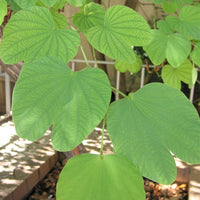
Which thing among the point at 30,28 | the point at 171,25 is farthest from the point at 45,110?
the point at 171,25

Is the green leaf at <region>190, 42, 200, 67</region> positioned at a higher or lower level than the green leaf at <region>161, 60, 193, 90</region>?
higher

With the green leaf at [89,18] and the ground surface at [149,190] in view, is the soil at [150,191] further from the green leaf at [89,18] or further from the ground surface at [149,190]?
the green leaf at [89,18]

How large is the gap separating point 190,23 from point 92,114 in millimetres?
617

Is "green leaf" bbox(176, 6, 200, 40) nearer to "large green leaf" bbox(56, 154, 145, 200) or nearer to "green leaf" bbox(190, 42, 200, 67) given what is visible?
"green leaf" bbox(190, 42, 200, 67)

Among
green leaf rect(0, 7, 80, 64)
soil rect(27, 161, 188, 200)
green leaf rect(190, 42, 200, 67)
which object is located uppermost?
green leaf rect(0, 7, 80, 64)

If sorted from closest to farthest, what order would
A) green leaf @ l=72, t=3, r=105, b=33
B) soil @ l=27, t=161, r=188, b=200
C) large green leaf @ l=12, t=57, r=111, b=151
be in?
large green leaf @ l=12, t=57, r=111, b=151
green leaf @ l=72, t=3, r=105, b=33
soil @ l=27, t=161, r=188, b=200

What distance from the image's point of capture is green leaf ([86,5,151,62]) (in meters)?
0.44

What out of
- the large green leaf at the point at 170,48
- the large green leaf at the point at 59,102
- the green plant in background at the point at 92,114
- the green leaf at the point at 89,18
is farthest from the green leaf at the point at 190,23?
the large green leaf at the point at 59,102

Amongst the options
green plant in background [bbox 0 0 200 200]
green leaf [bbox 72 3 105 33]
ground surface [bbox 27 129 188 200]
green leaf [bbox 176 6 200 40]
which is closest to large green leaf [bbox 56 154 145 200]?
green plant in background [bbox 0 0 200 200]

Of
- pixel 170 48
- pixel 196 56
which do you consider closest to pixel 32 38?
pixel 170 48

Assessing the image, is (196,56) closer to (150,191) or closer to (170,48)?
(170,48)

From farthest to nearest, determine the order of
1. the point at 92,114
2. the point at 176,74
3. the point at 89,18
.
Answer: the point at 176,74, the point at 89,18, the point at 92,114

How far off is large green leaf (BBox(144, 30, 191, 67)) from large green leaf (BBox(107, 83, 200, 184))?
1.13 feet

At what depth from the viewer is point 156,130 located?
380 mm
